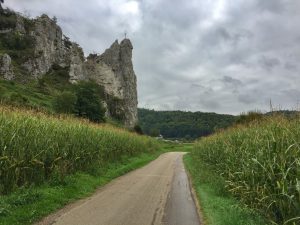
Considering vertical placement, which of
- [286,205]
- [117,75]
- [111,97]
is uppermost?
[117,75]

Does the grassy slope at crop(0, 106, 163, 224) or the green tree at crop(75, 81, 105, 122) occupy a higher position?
the green tree at crop(75, 81, 105, 122)

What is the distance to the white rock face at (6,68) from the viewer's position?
88.9m

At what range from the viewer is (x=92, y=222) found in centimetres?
1148

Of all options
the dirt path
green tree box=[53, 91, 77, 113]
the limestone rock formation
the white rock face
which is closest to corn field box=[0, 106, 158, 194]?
the dirt path

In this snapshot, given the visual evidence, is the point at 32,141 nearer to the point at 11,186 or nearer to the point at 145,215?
the point at 11,186

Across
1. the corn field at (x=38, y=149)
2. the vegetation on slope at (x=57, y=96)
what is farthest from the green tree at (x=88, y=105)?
the corn field at (x=38, y=149)

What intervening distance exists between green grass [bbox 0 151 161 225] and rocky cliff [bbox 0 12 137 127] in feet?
252

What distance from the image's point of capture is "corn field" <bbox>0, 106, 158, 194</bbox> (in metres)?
13.6

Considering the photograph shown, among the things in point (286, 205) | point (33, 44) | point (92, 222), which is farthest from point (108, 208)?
point (33, 44)

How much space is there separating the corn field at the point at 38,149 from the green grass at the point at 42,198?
1.67 ft

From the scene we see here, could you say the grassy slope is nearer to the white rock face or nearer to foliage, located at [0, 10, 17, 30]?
the white rock face

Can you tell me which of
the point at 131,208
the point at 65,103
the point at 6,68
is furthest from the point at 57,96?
the point at 131,208

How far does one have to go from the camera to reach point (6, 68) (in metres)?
90.6

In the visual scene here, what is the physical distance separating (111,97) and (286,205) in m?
124
